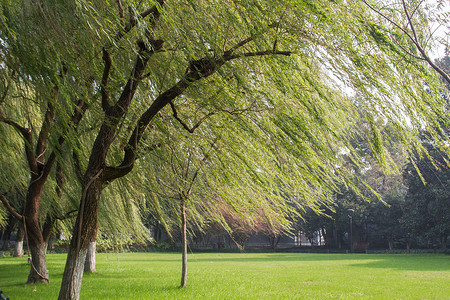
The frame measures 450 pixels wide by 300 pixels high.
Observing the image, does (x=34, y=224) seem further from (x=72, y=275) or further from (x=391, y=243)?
(x=391, y=243)

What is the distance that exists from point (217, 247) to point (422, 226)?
19251 mm

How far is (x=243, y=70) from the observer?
4.16 metres

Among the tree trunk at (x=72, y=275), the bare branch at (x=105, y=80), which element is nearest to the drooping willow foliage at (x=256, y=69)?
the bare branch at (x=105, y=80)

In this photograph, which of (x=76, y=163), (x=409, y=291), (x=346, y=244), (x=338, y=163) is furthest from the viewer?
(x=346, y=244)

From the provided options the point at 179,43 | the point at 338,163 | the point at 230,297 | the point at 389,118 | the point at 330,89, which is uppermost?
the point at 179,43

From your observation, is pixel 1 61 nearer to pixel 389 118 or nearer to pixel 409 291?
pixel 389 118

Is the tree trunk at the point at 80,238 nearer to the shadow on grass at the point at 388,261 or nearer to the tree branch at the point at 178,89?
the tree branch at the point at 178,89

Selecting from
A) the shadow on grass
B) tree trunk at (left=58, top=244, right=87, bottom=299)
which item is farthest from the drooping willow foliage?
the shadow on grass

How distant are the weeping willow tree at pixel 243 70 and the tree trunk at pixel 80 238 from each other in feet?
0.04

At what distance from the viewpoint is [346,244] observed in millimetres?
37312

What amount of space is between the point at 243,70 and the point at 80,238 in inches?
106

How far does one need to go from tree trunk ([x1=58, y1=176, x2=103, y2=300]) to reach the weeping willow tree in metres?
0.01

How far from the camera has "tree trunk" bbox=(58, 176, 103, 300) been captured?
15.4 feet

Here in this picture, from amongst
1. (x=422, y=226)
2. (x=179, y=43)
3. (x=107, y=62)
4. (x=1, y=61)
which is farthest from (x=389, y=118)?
(x=422, y=226)
